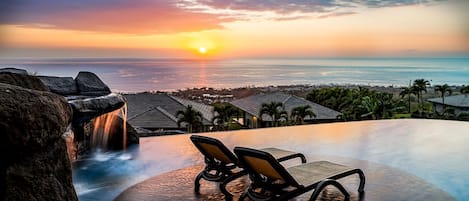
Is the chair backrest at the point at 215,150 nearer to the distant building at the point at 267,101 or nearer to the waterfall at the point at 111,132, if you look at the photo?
the waterfall at the point at 111,132

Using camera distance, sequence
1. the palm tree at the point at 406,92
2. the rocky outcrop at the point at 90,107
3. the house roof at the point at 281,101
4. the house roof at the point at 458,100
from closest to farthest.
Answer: the rocky outcrop at the point at 90,107
the house roof at the point at 458,100
the house roof at the point at 281,101
the palm tree at the point at 406,92

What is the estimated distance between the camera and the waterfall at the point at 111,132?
5926mm

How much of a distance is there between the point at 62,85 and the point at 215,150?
3132 millimetres

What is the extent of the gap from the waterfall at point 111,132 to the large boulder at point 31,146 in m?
3.67

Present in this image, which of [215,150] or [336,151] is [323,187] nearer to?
[215,150]

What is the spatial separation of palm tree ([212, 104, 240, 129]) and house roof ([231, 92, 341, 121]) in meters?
0.81

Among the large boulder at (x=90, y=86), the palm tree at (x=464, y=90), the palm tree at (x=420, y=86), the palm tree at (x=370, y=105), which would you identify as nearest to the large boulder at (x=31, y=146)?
the large boulder at (x=90, y=86)

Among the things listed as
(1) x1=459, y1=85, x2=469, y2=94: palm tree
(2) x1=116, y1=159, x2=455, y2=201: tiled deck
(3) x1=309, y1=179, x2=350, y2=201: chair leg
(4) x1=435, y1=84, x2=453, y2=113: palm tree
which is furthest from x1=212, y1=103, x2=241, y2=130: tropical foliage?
(3) x1=309, y1=179, x2=350, y2=201: chair leg

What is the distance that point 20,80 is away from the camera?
3.01 m

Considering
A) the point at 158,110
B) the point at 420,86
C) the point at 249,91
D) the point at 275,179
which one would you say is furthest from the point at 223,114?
the point at 275,179

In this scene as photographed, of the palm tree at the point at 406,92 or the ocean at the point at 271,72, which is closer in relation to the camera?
the ocean at the point at 271,72

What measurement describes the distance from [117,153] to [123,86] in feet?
17.0

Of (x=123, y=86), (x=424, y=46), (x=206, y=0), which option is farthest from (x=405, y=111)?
(x=123, y=86)

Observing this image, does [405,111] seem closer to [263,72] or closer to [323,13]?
[263,72]
